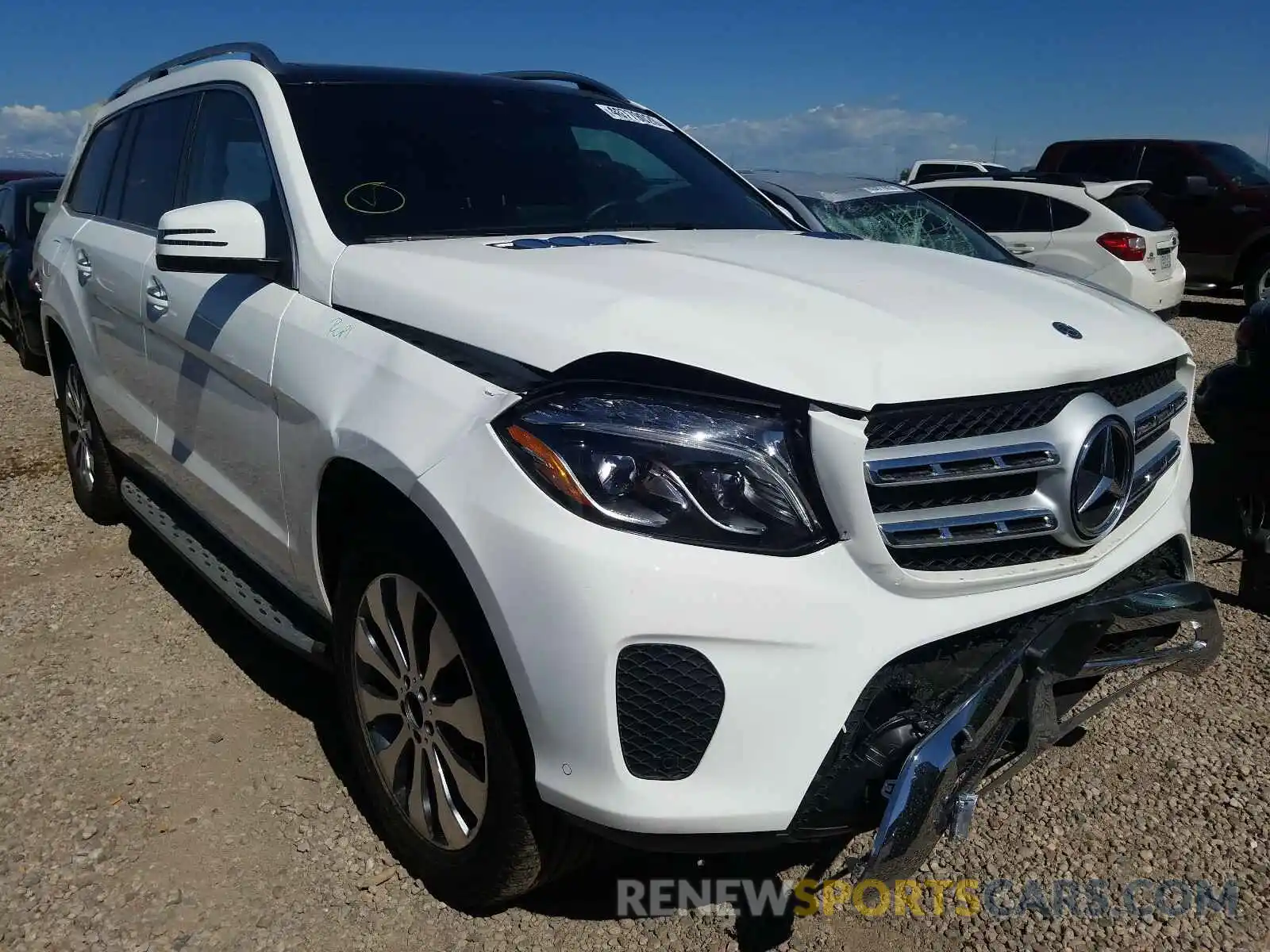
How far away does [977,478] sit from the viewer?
1943mm

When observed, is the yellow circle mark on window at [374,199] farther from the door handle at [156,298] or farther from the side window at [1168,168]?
the side window at [1168,168]

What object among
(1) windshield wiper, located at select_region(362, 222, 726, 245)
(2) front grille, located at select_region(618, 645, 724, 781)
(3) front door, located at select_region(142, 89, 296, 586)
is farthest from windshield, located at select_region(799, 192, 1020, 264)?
(2) front grille, located at select_region(618, 645, 724, 781)

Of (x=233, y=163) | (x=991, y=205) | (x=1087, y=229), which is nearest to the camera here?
(x=233, y=163)

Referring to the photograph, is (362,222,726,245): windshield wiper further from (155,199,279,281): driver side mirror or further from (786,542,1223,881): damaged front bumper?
(786,542,1223,881): damaged front bumper

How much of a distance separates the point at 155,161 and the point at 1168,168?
1248cm

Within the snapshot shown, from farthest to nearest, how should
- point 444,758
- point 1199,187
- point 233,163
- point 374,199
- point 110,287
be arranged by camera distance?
1. point 1199,187
2. point 110,287
3. point 233,163
4. point 374,199
5. point 444,758

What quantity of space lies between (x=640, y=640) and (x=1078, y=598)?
931 mm

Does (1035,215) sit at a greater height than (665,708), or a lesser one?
greater

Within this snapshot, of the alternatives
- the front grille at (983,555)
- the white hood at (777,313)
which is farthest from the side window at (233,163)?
the front grille at (983,555)

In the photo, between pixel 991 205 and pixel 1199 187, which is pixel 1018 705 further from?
pixel 1199 187

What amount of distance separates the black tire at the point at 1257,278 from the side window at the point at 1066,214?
3481 mm

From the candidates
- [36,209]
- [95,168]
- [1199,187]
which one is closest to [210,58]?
[95,168]

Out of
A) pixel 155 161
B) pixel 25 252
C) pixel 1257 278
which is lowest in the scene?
pixel 1257 278

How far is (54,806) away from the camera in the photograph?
283 centimetres
